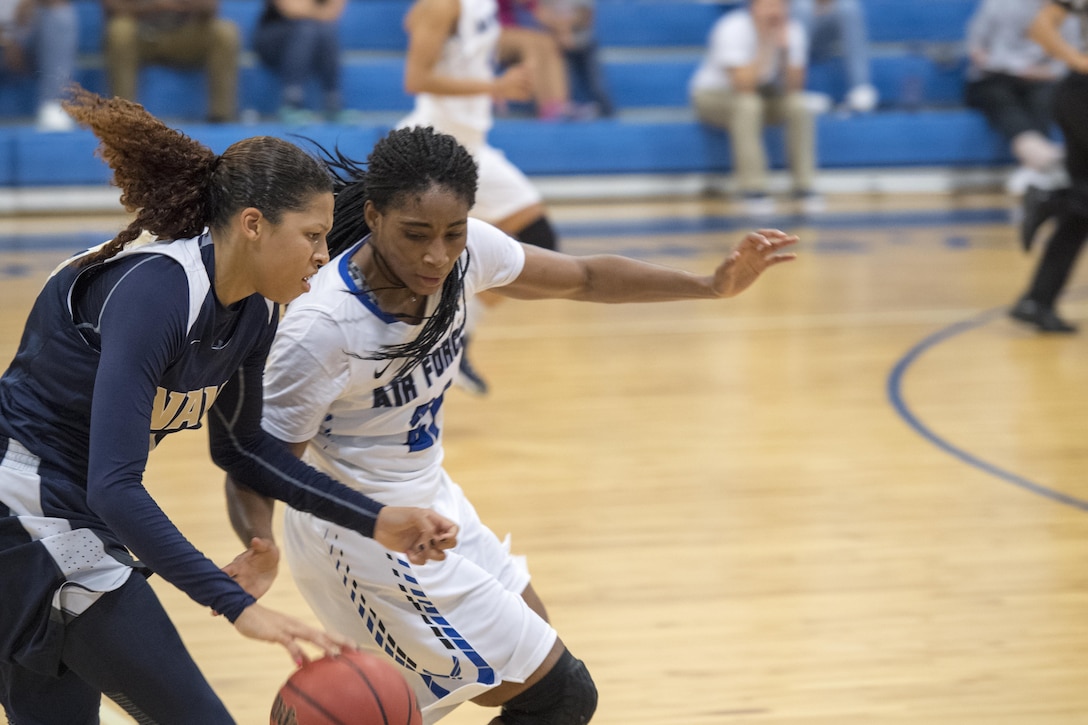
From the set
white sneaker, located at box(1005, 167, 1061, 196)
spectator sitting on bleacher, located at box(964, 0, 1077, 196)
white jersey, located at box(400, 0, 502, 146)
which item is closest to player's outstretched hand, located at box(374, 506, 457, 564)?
white jersey, located at box(400, 0, 502, 146)

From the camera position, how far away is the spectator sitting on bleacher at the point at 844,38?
10.9 meters

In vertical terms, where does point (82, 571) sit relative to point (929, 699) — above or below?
above

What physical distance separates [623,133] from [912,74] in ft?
9.33

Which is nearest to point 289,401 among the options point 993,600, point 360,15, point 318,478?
point 318,478

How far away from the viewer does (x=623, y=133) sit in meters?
10.4

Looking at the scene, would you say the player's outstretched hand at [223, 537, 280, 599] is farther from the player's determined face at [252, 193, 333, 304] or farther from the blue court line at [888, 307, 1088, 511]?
the blue court line at [888, 307, 1088, 511]

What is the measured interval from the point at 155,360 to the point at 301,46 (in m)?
8.46

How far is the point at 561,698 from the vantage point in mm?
2303

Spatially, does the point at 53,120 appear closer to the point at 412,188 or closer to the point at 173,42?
the point at 173,42

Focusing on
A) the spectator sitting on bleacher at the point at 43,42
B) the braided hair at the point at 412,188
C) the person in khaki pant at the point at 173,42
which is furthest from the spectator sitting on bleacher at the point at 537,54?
the braided hair at the point at 412,188

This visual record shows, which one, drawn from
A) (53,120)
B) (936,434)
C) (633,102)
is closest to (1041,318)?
(936,434)

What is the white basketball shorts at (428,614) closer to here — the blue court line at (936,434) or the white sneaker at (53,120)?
the blue court line at (936,434)

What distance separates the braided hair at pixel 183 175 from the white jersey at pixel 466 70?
328 cm

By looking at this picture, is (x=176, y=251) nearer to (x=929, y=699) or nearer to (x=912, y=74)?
(x=929, y=699)
